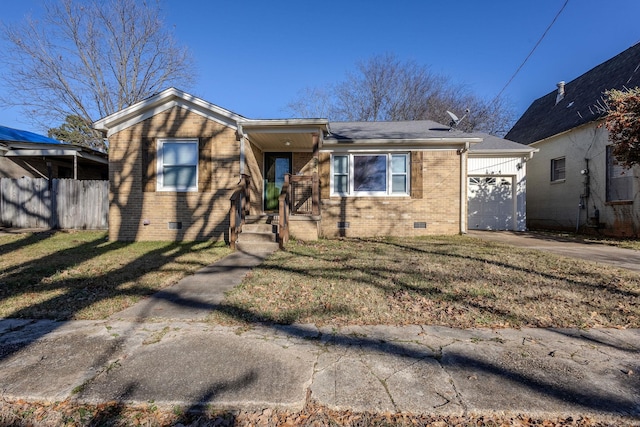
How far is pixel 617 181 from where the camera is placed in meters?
10.9

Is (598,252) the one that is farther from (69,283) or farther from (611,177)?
(69,283)

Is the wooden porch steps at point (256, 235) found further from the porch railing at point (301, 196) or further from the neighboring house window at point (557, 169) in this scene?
the neighboring house window at point (557, 169)

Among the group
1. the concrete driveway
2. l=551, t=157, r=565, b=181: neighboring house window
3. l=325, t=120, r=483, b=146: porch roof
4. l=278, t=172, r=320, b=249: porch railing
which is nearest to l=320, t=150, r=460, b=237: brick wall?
l=325, t=120, r=483, b=146: porch roof

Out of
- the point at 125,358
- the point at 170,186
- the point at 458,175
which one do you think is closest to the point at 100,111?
the point at 170,186

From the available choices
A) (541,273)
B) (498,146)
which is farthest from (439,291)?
(498,146)

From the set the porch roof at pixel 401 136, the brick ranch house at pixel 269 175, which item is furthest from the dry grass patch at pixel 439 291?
the porch roof at pixel 401 136

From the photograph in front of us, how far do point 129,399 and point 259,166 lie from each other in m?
8.96

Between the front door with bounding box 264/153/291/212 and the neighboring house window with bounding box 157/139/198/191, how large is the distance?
108 inches

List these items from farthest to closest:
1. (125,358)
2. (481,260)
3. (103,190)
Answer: (103,190) < (481,260) < (125,358)

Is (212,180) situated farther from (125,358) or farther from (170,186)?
(125,358)

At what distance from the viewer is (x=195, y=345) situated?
8.87 ft

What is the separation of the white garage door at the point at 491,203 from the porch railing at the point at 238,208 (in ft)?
29.0

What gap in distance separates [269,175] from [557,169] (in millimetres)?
12228

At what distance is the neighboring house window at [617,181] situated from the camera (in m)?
10.4
